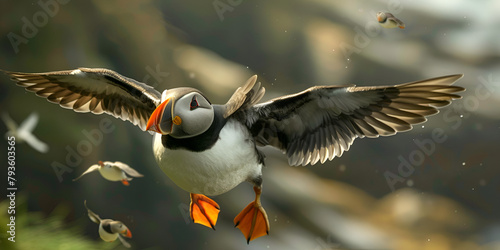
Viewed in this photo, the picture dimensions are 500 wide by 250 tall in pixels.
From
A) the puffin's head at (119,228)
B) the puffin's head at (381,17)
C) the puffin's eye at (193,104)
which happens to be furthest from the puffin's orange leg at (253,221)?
the puffin's head at (381,17)

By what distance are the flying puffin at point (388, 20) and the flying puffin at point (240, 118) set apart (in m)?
0.67

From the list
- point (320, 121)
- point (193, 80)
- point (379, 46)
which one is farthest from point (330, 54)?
point (320, 121)

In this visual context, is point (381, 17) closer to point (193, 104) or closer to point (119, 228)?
point (193, 104)

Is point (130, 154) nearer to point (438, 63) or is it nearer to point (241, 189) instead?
point (241, 189)

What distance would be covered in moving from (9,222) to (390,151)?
1.36 m

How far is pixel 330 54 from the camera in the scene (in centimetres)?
198

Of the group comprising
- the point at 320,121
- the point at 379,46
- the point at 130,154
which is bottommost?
the point at 130,154

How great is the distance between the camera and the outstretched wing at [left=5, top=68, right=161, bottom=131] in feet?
4.08

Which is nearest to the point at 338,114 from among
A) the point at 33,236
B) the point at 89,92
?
the point at 89,92

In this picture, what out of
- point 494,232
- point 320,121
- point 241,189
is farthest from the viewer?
point 241,189

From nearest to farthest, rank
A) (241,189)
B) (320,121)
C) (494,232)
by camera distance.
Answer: (320,121) < (494,232) < (241,189)

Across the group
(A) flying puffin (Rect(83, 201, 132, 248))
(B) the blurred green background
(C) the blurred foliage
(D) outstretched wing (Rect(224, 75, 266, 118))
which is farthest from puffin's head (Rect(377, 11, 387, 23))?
(C) the blurred foliage

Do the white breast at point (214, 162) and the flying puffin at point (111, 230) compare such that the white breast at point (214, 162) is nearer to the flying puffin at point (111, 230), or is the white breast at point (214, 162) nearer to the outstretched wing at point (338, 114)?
the outstretched wing at point (338, 114)

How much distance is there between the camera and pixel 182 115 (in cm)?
94
